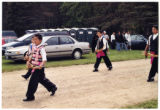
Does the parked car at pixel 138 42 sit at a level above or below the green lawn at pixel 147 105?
above

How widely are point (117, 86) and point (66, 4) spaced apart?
3814 centimetres

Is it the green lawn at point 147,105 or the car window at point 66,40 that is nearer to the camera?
the green lawn at point 147,105

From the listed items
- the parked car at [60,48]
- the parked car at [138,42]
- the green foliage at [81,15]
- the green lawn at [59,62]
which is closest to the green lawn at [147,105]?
the green lawn at [59,62]

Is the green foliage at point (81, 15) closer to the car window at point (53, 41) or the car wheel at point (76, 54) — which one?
the car wheel at point (76, 54)

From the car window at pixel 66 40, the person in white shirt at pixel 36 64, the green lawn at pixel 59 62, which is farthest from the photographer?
the car window at pixel 66 40

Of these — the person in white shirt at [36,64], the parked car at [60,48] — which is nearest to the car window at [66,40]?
the parked car at [60,48]

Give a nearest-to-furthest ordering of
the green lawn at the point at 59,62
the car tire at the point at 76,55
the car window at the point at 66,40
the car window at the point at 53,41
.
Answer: the green lawn at the point at 59,62 → the car window at the point at 53,41 → the car window at the point at 66,40 → the car tire at the point at 76,55

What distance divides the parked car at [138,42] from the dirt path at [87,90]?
456 inches

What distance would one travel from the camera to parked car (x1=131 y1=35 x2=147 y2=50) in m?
22.3

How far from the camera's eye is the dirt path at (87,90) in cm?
633

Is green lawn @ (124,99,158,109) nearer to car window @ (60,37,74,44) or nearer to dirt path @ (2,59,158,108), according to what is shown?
dirt path @ (2,59,158,108)

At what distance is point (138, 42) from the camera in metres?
22.5

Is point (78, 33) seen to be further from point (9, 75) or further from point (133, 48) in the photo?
point (9, 75)

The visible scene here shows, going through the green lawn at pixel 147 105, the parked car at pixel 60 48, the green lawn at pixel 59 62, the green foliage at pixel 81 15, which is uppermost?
the green foliage at pixel 81 15
